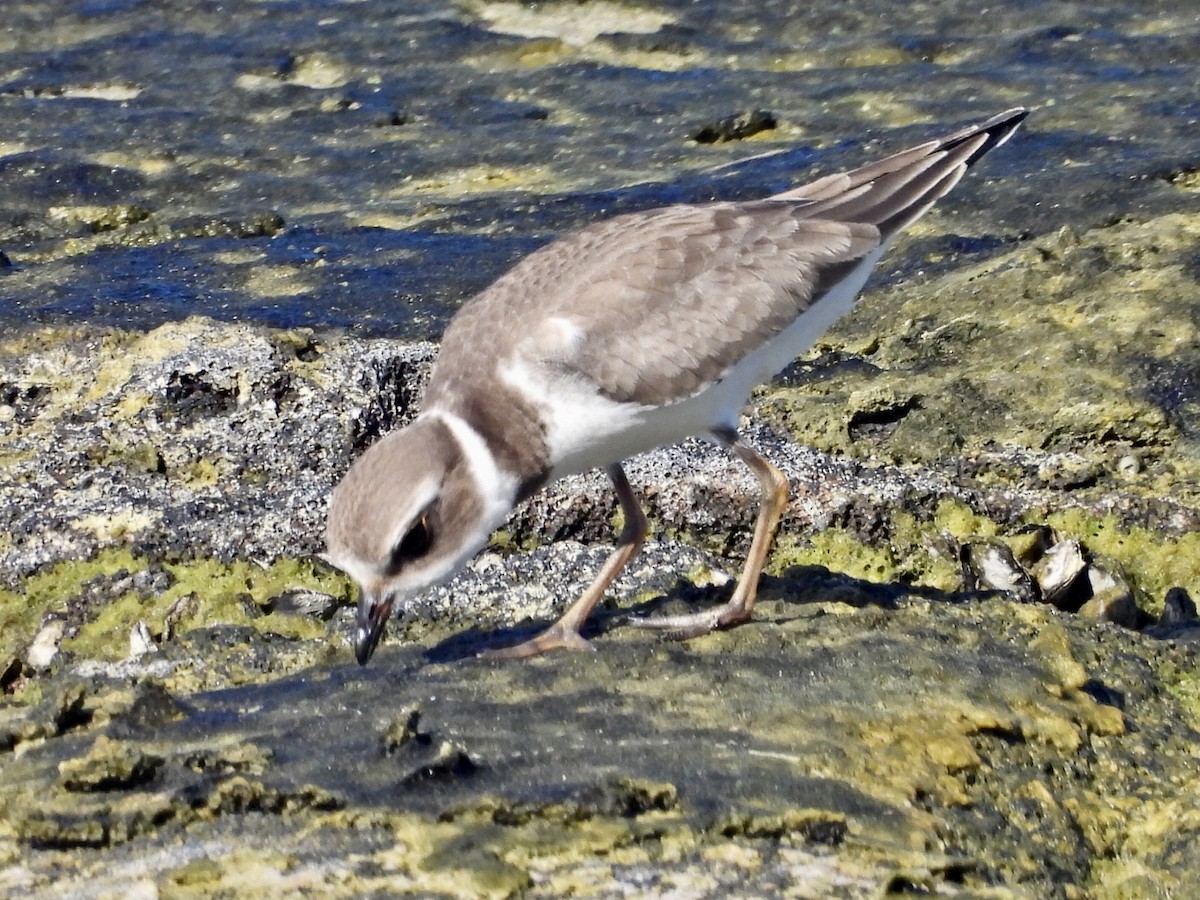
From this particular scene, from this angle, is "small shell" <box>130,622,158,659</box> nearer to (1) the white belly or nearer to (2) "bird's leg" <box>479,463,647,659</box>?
(2) "bird's leg" <box>479,463,647,659</box>

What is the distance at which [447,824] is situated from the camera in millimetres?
3307

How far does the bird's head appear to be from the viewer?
4520 mm

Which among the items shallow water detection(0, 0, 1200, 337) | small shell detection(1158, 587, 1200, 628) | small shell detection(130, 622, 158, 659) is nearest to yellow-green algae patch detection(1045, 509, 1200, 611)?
small shell detection(1158, 587, 1200, 628)

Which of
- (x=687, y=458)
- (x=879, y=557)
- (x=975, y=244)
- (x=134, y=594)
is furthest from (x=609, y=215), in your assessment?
(x=134, y=594)

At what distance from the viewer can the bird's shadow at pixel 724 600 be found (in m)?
4.98

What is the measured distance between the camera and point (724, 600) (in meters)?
5.27

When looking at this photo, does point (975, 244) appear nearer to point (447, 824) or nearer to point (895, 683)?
point (895, 683)

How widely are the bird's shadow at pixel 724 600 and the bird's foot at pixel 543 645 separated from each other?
0.06m

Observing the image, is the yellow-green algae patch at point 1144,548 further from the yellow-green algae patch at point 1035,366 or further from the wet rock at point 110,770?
the wet rock at point 110,770

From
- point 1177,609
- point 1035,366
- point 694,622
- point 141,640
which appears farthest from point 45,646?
point 1035,366

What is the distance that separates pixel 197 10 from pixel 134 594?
25.8 feet

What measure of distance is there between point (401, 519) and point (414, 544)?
14 cm

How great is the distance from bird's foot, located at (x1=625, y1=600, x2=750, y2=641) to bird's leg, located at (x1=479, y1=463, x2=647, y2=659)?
0.19 m

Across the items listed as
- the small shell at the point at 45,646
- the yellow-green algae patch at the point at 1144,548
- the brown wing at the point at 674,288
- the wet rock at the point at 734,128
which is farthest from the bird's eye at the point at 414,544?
the wet rock at the point at 734,128
